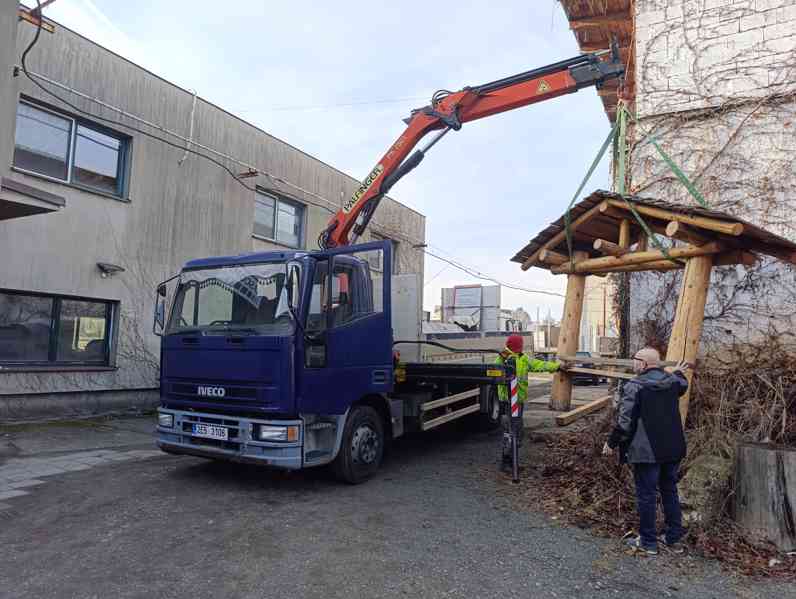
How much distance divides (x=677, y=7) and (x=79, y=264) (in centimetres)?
1110

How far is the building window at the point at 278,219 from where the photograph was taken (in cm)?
1487

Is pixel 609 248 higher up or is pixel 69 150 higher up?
pixel 69 150

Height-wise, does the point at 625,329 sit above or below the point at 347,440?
above

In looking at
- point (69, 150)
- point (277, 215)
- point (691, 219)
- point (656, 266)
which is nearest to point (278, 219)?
point (277, 215)

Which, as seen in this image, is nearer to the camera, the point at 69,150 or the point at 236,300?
the point at 236,300

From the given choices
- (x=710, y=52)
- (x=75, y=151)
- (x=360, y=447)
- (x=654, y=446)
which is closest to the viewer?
(x=654, y=446)

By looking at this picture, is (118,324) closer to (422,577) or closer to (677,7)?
(422,577)

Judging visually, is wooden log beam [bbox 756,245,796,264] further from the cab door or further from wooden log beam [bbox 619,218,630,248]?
the cab door

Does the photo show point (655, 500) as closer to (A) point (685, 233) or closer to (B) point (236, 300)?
(A) point (685, 233)

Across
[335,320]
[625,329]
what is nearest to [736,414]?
[625,329]

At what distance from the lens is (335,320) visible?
6164mm

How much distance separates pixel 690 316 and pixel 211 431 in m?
5.19

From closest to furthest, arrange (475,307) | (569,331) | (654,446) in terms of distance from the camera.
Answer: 1. (654,446)
2. (569,331)
3. (475,307)

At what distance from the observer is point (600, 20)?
419 inches
